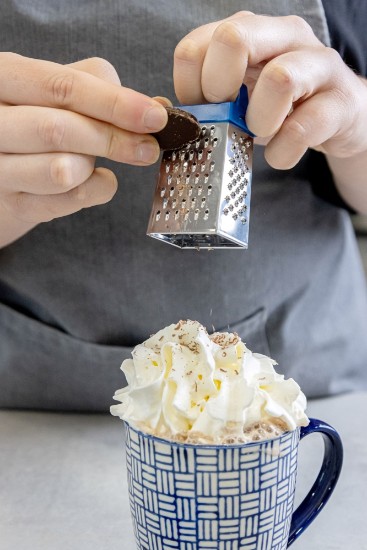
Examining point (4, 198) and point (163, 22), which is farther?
point (163, 22)

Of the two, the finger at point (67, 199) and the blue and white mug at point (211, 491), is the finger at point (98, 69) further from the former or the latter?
the blue and white mug at point (211, 491)

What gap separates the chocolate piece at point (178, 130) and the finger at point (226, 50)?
0.05 m

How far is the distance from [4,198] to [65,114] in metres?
0.16

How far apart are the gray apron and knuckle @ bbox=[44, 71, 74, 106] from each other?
1.01 ft

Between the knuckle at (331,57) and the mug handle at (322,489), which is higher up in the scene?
the knuckle at (331,57)

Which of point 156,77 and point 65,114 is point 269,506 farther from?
point 156,77

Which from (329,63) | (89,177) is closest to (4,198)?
(89,177)

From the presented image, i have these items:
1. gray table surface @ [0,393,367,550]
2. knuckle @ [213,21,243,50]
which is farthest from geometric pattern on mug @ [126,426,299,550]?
knuckle @ [213,21,243,50]

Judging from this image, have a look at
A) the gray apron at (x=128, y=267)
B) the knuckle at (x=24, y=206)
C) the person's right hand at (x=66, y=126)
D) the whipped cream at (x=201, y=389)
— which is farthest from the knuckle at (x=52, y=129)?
the gray apron at (x=128, y=267)

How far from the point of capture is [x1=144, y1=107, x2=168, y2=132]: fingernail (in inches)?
25.7

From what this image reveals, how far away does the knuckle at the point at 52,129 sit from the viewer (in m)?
0.68

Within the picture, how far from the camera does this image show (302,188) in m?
1.07

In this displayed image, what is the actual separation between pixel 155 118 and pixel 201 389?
244mm

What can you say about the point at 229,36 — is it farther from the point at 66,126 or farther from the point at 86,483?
the point at 86,483
